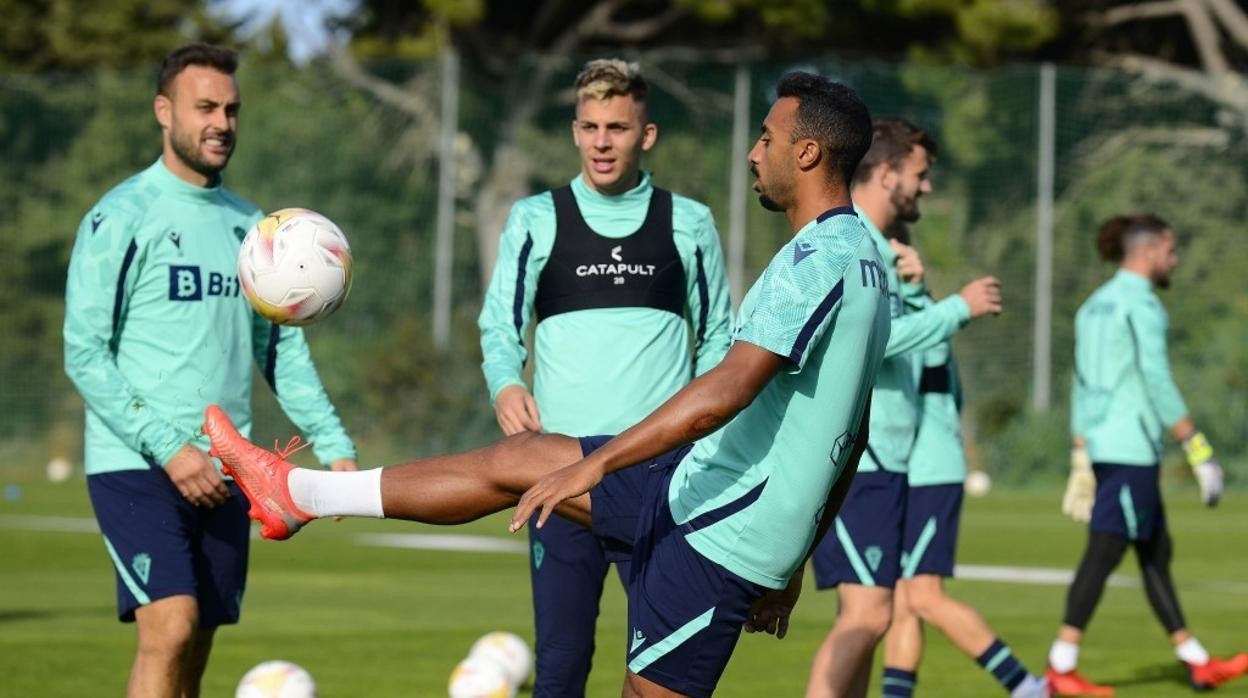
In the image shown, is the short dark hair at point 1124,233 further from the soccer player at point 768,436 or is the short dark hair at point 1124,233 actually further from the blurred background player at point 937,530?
the soccer player at point 768,436

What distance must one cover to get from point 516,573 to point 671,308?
9549 mm

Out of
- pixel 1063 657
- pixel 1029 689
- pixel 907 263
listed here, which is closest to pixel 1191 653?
pixel 1063 657

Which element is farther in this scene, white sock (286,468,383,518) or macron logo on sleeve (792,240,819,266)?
white sock (286,468,383,518)

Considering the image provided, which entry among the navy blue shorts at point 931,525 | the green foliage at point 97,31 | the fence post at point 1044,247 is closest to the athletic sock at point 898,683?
the navy blue shorts at point 931,525

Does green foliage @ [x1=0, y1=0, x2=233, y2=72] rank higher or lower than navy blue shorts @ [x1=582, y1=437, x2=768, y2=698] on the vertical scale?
higher

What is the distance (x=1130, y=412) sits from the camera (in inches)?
459

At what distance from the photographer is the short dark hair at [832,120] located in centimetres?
605

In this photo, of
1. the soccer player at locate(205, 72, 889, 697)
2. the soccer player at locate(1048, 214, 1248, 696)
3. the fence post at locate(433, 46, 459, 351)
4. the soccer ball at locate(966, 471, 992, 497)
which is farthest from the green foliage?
the soccer player at locate(205, 72, 889, 697)

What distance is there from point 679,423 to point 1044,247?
24.7 meters

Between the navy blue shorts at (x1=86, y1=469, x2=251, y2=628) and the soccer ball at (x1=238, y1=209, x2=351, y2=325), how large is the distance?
0.77 m

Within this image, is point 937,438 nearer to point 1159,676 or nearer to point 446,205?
point 1159,676

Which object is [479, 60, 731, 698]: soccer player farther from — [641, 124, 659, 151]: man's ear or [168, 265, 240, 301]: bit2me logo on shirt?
[168, 265, 240, 301]: bit2me logo on shirt

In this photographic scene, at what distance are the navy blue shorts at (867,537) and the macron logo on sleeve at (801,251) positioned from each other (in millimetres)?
2581

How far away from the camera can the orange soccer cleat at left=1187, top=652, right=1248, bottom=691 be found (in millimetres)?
11008
